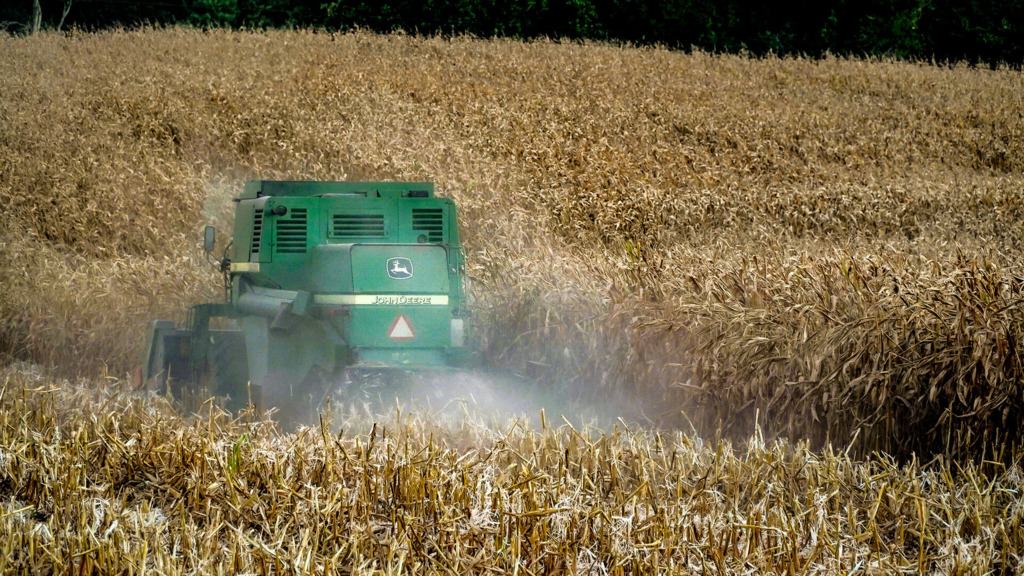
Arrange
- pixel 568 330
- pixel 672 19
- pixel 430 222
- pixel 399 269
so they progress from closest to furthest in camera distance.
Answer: pixel 399 269 → pixel 430 222 → pixel 568 330 → pixel 672 19

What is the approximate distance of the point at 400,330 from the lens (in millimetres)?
6125

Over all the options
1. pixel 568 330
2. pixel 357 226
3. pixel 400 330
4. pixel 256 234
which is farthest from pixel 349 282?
pixel 568 330

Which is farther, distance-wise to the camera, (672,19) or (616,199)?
(672,19)

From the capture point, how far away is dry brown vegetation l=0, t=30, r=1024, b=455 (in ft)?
16.9

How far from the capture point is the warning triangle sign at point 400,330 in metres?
6.11

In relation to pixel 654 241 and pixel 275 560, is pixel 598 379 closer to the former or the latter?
pixel 275 560

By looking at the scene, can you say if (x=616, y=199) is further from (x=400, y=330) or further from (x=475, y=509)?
(x=475, y=509)

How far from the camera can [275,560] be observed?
3.29 meters

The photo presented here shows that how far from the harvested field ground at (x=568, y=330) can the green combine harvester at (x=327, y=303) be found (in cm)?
52

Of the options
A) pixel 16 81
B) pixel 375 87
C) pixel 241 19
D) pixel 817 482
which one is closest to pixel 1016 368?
pixel 817 482

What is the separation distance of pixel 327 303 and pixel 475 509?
2.69 meters

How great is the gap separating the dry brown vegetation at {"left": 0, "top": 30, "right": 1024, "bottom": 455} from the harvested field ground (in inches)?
1.4

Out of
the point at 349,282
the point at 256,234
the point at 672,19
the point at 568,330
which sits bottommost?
the point at 568,330

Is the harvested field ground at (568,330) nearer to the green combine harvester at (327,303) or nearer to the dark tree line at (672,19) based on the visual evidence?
the green combine harvester at (327,303)
